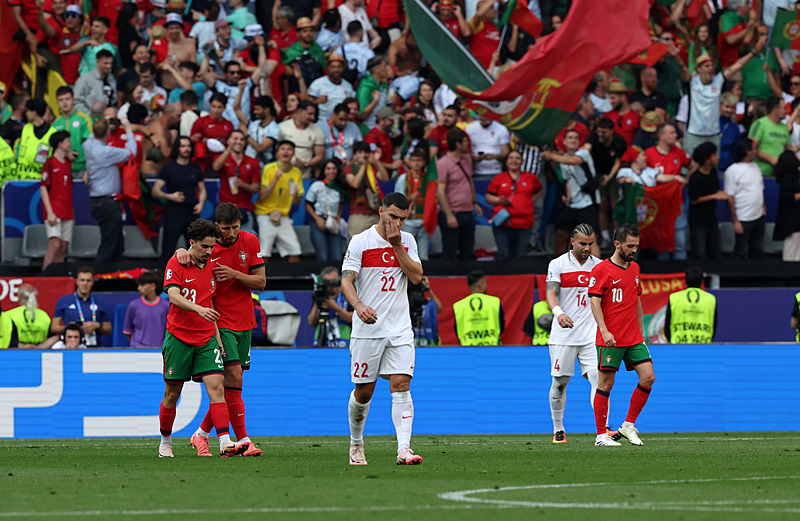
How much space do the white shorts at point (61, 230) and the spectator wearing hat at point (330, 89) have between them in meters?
4.44

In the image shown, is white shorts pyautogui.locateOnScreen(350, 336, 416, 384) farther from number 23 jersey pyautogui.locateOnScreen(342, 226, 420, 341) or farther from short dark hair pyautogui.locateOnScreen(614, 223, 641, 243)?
short dark hair pyautogui.locateOnScreen(614, 223, 641, 243)

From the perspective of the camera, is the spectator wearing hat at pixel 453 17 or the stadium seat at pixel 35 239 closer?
the stadium seat at pixel 35 239

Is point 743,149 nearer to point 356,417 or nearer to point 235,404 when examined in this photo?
point 235,404

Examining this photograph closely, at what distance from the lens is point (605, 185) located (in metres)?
20.3

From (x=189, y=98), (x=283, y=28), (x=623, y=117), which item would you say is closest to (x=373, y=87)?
(x=283, y=28)

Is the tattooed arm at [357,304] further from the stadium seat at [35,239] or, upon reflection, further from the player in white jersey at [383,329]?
the stadium seat at [35,239]

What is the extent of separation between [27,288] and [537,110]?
7.97 metres

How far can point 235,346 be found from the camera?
472 inches

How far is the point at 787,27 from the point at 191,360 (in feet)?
49.1

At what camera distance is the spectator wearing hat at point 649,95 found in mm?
21531

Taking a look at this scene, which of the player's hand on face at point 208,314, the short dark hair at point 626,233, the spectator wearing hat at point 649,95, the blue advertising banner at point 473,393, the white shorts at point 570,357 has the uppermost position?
the spectator wearing hat at point 649,95

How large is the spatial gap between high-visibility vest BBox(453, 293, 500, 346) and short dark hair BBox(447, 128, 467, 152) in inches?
119

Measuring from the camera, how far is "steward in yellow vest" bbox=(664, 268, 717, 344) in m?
17.5

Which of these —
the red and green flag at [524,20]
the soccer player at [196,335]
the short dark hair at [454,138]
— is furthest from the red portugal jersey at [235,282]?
the red and green flag at [524,20]
